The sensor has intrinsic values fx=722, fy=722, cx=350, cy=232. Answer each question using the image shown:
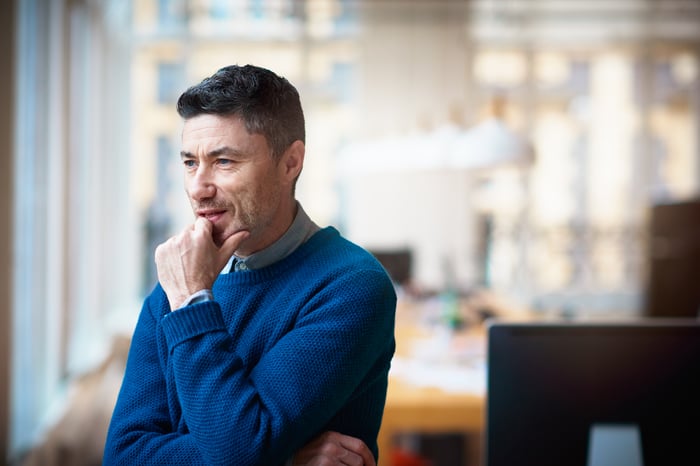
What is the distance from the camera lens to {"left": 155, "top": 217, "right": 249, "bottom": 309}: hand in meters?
0.93

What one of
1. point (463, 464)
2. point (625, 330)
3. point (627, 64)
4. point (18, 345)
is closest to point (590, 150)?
point (627, 64)

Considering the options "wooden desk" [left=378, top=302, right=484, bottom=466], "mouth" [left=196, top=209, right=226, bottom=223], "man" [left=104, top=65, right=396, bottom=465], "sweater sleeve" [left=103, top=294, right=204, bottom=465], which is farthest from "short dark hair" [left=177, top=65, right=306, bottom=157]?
"wooden desk" [left=378, top=302, right=484, bottom=466]

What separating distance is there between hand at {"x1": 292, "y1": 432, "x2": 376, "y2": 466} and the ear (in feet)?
1.16

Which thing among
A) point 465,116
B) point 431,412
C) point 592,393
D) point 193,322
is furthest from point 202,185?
point 465,116

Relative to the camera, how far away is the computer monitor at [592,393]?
1.28 metres

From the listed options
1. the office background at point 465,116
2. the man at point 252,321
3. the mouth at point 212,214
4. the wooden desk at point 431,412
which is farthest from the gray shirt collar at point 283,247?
the office background at point 465,116

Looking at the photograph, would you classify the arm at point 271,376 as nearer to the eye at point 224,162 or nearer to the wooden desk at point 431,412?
the eye at point 224,162

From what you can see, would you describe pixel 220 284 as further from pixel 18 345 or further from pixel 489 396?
pixel 18 345

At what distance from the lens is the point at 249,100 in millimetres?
894

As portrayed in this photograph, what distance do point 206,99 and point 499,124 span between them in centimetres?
208

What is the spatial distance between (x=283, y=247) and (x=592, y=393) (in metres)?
0.65

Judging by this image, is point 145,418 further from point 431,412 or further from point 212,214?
point 431,412

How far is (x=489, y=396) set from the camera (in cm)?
132

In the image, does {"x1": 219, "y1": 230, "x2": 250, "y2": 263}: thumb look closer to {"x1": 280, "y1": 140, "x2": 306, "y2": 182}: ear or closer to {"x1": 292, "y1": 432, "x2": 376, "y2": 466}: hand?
{"x1": 280, "y1": 140, "x2": 306, "y2": 182}: ear
